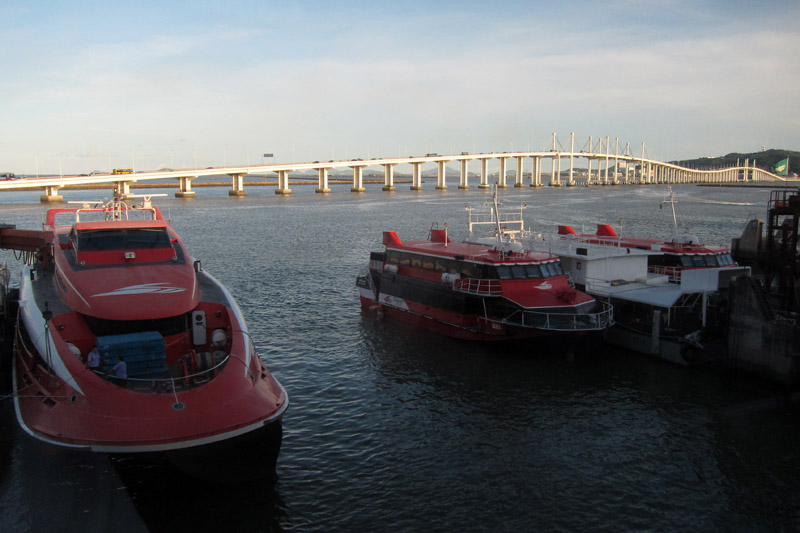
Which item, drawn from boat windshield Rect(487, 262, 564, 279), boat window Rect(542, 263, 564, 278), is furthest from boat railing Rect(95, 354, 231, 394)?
boat window Rect(542, 263, 564, 278)

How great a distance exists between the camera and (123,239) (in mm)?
19000

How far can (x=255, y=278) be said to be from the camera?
42656mm

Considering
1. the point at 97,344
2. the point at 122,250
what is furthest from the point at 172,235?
the point at 97,344

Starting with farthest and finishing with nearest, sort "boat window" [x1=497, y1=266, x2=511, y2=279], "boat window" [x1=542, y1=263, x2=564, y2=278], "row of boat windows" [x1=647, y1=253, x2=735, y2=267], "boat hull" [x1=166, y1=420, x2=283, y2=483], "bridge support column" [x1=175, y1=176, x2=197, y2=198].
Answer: "bridge support column" [x1=175, y1=176, x2=197, y2=198]
"row of boat windows" [x1=647, y1=253, x2=735, y2=267]
"boat window" [x1=542, y1=263, x2=564, y2=278]
"boat window" [x1=497, y1=266, x2=511, y2=279]
"boat hull" [x1=166, y1=420, x2=283, y2=483]

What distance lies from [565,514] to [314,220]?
7791cm

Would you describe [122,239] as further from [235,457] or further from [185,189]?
[185,189]

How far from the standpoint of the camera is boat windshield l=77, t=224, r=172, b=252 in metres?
18.5

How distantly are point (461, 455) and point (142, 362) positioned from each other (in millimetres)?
8959

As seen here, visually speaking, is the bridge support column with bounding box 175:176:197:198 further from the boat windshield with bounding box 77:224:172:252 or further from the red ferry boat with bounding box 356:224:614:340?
the boat windshield with bounding box 77:224:172:252

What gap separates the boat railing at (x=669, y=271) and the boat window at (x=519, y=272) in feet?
28.7

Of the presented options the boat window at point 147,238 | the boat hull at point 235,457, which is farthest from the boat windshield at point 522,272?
the boat hull at point 235,457

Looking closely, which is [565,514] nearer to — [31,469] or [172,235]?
[31,469]

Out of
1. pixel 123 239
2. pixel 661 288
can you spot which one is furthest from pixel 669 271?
pixel 123 239

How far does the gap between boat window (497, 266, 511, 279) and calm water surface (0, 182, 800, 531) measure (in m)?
3.11
